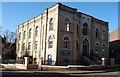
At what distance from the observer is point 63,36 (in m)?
36.4

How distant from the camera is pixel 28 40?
153 feet

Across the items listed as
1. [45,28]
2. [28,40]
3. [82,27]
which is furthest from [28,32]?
[82,27]

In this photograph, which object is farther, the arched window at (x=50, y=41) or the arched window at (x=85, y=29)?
the arched window at (x=85, y=29)

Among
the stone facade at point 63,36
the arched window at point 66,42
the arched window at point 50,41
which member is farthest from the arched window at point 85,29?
the arched window at point 50,41

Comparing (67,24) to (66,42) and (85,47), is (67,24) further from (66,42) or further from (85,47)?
(85,47)

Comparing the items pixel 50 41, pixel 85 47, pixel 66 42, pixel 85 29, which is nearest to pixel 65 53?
pixel 66 42

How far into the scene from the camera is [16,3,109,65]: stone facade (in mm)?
36031

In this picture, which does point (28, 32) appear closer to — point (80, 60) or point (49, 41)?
point (49, 41)

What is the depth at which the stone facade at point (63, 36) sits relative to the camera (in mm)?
36031

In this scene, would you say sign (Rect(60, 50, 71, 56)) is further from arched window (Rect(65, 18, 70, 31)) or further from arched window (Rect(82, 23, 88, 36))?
arched window (Rect(82, 23, 88, 36))

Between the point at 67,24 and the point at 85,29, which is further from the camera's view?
the point at 85,29

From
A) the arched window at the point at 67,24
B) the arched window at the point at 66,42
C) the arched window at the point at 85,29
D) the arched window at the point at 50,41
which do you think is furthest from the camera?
the arched window at the point at 85,29

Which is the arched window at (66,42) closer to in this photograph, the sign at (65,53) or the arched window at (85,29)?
the sign at (65,53)

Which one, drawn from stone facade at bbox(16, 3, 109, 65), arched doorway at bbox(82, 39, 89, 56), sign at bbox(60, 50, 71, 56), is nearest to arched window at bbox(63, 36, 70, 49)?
stone facade at bbox(16, 3, 109, 65)
